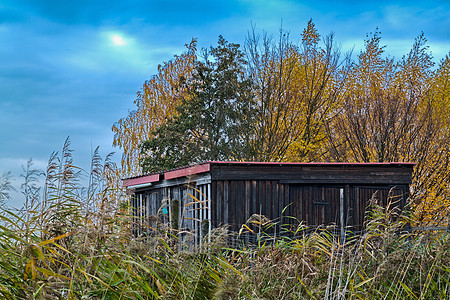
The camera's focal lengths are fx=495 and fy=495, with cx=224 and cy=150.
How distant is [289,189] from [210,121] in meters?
8.95

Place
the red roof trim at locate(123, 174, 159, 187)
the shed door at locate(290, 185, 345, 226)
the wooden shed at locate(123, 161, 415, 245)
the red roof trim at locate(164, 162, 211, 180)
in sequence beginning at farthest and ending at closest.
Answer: the red roof trim at locate(123, 174, 159, 187)
the shed door at locate(290, 185, 345, 226)
the wooden shed at locate(123, 161, 415, 245)
the red roof trim at locate(164, 162, 211, 180)

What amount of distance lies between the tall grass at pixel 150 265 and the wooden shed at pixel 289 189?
6807 millimetres

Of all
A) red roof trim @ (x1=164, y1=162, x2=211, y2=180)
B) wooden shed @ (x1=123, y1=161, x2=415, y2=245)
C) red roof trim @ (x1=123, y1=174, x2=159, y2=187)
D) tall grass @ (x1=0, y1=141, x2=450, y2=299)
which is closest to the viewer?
tall grass @ (x1=0, y1=141, x2=450, y2=299)

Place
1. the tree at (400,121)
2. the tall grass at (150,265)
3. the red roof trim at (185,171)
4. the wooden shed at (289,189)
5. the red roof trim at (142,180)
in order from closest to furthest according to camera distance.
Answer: the tall grass at (150,265), the red roof trim at (185,171), the wooden shed at (289,189), the red roof trim at (142,180), the tree at (400,121)

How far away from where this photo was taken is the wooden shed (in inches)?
457

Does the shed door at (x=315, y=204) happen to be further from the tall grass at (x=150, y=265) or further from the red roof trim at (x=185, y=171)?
the tall grass at (x=150, y=265)

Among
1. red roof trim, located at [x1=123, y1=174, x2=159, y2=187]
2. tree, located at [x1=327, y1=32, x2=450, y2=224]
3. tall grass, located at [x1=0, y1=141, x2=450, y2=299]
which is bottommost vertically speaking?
tall grass, located at [x1=0, y1=141, x2=450, y2=299]

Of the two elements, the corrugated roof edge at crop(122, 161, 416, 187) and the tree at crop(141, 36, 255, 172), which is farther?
the tree at crop(141, 36, 255, 172)

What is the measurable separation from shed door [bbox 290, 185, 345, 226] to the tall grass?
7416 millimetres

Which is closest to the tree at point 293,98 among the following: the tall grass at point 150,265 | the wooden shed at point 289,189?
the wooden shed at point 289,189

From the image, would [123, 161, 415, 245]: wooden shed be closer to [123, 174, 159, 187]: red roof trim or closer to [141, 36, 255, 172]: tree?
[123, 174, 159, 187]: red roof trim

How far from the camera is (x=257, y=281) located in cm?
418

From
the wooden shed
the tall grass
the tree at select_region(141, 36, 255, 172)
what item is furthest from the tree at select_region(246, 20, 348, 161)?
the tall grass

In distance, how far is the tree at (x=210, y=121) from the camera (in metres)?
19.9
